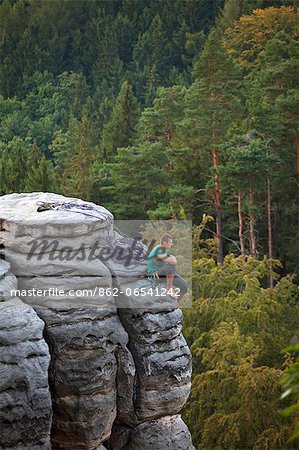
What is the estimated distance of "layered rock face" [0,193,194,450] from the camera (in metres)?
11.0

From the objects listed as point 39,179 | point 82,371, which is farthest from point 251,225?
point 82,371

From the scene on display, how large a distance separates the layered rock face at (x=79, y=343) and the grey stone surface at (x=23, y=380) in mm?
11

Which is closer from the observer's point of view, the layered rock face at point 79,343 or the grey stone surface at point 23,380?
the grey stone surface at point 23,380

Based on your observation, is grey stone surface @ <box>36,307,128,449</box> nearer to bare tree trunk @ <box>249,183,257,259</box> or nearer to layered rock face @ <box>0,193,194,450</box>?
layered rock face @ <box>0,193,194,450</box>

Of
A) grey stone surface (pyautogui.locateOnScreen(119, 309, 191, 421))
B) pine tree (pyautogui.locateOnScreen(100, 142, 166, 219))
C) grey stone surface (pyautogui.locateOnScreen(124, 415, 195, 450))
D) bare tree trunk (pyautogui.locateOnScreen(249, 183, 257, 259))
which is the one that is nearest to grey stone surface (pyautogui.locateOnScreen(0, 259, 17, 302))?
grey stone surface (pyautogui.locateOnScreen(119, 309, 191, 421))

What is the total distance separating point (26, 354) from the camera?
35.8 ft

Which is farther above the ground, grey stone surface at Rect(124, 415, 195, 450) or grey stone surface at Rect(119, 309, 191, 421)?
grey stone surface at Rect(119, 309, 191, 421)

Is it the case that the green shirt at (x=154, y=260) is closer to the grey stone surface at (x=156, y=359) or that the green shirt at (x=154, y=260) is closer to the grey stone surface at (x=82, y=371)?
the grey stone surface at (x=156, y=359)

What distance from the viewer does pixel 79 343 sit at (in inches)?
451

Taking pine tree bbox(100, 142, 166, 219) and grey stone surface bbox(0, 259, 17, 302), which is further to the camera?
pine tree bbox(100, 142, 166, 219)

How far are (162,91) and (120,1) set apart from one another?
37.0 metres

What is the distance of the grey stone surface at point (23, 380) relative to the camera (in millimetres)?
10812

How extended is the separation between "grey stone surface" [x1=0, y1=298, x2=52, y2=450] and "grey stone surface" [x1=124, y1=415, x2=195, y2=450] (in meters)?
1.68

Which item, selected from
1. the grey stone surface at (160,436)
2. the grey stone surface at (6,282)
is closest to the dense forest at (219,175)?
the grey stone surface at (160,436)
